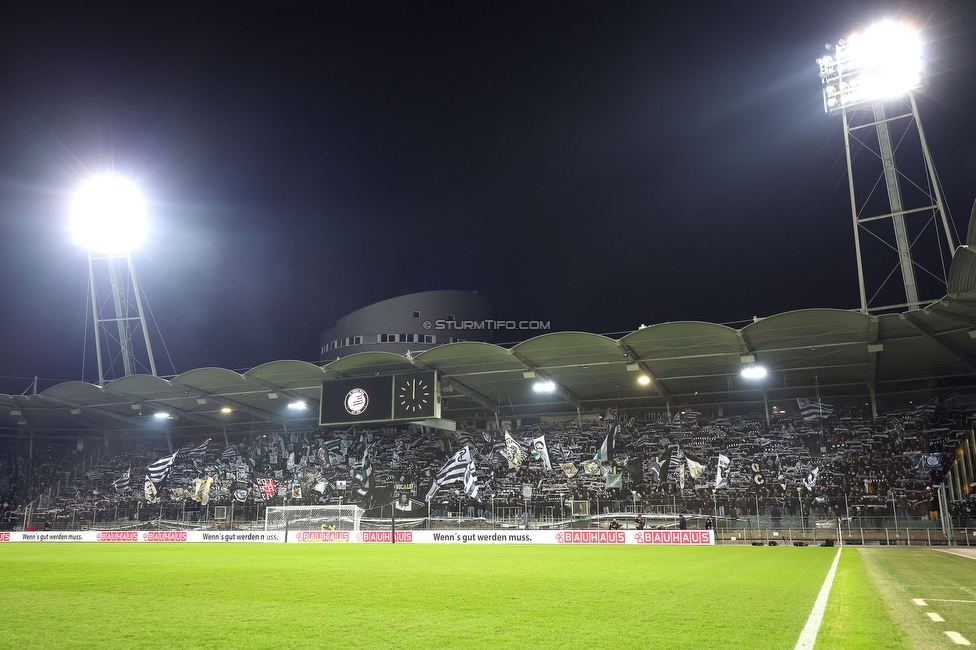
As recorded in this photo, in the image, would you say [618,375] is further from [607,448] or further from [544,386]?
[544,386]

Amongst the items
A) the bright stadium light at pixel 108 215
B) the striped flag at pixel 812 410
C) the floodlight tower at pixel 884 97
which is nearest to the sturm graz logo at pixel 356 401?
the bright stadium light at pixel 108 215

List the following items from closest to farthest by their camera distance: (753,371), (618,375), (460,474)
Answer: (753,371), (618,375), (460,474)

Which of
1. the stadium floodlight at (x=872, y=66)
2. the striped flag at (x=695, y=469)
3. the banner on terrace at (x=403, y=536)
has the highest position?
the stadium floodlight at (x=872, y=66)

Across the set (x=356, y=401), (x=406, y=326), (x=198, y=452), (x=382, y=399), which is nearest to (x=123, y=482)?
(x=198, y=452)

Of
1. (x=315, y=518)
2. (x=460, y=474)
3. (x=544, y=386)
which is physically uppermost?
(x=544, y=386)

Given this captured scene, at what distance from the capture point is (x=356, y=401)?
35.8 meters

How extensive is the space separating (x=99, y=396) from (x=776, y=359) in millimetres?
39212

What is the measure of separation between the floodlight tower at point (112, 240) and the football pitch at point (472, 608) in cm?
3224

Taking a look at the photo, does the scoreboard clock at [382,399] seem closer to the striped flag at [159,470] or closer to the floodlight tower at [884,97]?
the striped flag at [159,470]

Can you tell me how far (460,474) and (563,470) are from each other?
5.83m

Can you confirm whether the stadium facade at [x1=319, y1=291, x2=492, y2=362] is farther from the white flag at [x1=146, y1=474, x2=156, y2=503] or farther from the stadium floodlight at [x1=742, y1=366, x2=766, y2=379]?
the stadium floodlight at [x1=742, y1=366, x2=766, y2=379]

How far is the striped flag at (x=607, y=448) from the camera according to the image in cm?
3553

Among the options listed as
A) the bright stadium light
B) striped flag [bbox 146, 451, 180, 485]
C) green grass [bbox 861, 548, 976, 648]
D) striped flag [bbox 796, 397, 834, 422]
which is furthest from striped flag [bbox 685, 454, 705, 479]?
the bright stadium light

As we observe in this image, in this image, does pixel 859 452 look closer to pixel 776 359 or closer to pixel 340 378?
pixel 776 359
